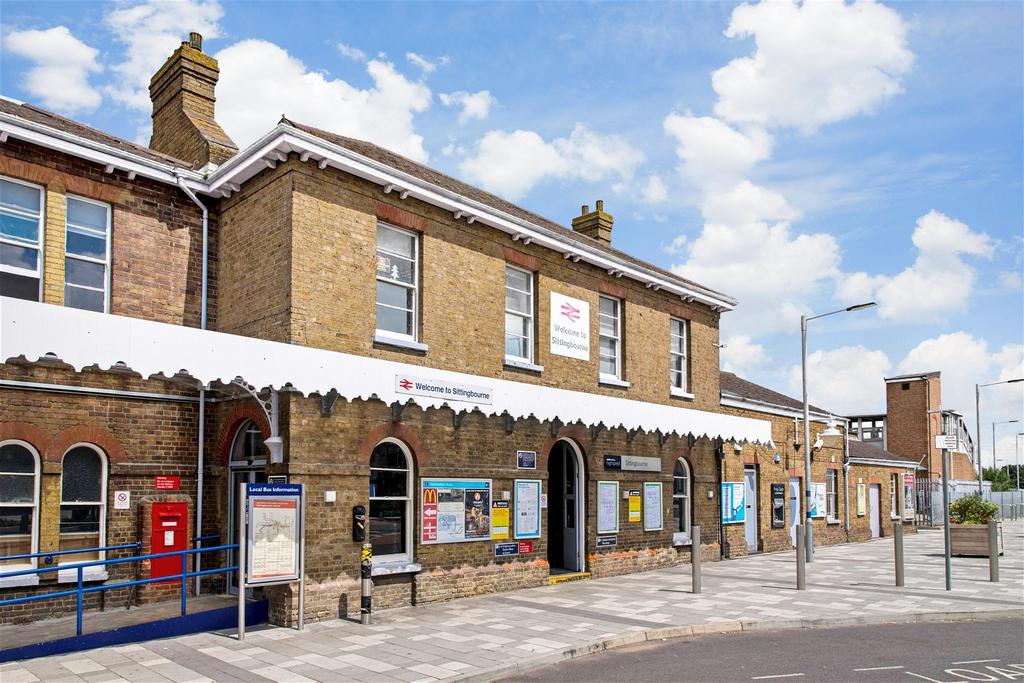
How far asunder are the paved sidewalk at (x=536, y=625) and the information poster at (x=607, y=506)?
1.06 metres

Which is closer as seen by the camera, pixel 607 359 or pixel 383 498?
pixel 383 498

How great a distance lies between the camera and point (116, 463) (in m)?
11.7

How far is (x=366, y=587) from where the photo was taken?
11047 mm

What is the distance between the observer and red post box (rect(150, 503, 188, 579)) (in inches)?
469

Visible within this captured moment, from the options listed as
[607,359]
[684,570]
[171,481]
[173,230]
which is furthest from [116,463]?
[684,570]

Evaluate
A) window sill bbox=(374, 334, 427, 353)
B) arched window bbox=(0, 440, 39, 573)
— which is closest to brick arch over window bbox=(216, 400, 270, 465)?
window sill bbox=(374, 334, 427, 353)

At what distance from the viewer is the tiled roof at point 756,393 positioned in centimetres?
2379

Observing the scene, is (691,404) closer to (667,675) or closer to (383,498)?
(383,498)

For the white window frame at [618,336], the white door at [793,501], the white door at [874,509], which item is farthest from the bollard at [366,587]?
the white door at [874,509]

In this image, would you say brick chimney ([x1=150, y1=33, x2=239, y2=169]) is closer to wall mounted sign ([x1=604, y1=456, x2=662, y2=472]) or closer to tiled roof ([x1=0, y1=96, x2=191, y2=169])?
tiled roof ([x1=0, y1=96, x2=191, y2=169])

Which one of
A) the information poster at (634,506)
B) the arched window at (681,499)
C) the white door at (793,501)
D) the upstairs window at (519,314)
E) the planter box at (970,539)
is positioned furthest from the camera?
the white door at (793,501)

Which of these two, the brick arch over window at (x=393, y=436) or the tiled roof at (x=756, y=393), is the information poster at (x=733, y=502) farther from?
the brick arch over window at (x=393, y=436)

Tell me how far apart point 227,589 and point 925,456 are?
130ft

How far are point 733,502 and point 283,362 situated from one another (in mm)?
13951
